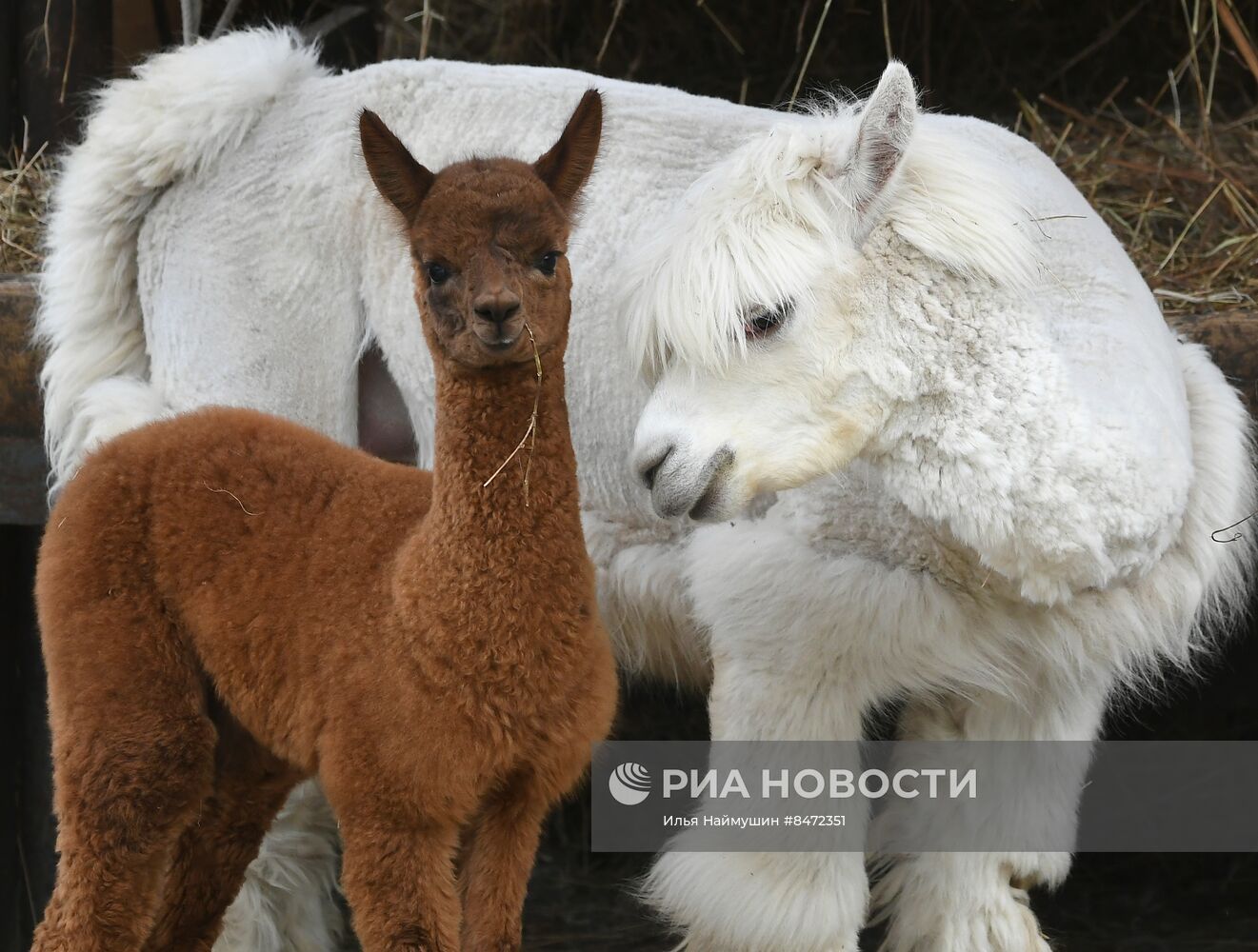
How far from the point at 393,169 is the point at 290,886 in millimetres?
2008

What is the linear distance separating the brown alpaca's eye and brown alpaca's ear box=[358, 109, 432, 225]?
0.20 m

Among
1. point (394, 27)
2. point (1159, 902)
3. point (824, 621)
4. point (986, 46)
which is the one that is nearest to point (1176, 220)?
point (986, 46)

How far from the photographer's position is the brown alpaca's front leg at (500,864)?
2.32 m

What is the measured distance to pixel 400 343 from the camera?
11.7 feet

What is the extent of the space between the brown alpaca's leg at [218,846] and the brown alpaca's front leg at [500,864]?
506 millimetres

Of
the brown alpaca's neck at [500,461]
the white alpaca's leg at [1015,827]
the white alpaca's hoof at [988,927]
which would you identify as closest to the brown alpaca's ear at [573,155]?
the brown alpaca's neck at [500,461]

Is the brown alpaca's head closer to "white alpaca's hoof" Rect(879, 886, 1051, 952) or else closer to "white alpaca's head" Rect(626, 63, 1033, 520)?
"white alpaca's head" Rect(626, 63, 1033, 520)

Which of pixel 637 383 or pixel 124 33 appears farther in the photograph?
pixel 124 33

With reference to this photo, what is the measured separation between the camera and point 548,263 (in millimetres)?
2215

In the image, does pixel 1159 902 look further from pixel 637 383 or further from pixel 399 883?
pixel 399 883

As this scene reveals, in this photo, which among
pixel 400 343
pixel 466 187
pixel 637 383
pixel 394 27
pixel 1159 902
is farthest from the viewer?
pixel 394 27

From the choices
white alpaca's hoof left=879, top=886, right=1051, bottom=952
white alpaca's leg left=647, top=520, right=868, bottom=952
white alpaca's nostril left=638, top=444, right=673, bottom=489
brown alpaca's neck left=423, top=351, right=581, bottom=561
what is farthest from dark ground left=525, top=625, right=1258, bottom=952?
brown alpaca's neck left=423, top=351, right=581, bottom=561

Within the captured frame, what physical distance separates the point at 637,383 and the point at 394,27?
3017mm

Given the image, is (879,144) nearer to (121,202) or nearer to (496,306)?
(496,306)
